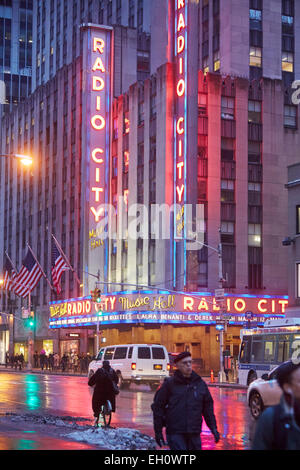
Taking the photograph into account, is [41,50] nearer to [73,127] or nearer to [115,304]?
[73,127]

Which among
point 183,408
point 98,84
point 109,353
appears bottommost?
point 109,353

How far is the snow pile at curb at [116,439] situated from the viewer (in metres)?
15.3

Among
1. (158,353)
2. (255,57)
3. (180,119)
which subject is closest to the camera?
(158,353)

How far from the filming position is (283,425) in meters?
5.93

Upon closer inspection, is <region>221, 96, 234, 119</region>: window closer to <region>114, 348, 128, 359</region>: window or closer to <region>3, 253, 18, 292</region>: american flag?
<region>3, 253, 18, 292</region>: american flag

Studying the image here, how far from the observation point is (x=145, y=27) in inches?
3654

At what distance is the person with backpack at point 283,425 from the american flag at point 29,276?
201 feet

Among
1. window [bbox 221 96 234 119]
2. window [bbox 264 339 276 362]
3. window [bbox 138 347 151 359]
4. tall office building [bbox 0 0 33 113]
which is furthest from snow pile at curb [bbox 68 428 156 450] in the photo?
tall office building [bbox 0 0 33 113]

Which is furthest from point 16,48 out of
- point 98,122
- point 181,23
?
point 181,23

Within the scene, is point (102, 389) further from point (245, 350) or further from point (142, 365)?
point (142, 365)

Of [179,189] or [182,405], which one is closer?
[182,405]

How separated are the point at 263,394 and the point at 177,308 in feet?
129
